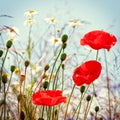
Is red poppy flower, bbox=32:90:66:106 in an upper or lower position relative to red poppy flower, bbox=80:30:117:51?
lower

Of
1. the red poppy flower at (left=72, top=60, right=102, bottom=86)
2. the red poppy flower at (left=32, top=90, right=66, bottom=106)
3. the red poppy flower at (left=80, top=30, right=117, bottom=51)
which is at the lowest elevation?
the red poppy flower at (left=32, top=90, right=66, bottom=106)

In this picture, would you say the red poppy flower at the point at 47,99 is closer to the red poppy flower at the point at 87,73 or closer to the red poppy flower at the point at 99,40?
the red poppy flower at the point at 87,73

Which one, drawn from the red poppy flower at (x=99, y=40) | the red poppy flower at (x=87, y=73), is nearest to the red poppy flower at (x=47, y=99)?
the red poppy flower at (x=87, y=73)

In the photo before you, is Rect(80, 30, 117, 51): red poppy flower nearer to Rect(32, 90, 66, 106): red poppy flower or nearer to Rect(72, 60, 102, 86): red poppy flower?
Rect(72, 60, 102, 86): red poppy flower

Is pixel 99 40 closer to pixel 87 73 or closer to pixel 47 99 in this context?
pixel 87 73

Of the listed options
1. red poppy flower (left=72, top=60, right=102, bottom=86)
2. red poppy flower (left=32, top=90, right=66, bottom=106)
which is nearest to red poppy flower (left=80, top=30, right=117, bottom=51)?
red poppy flower (left=72, top=60, right=102, bottom=86)

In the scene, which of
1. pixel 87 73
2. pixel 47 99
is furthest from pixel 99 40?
pixel 47 99

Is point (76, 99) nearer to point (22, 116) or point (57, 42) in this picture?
point (57, 42)
